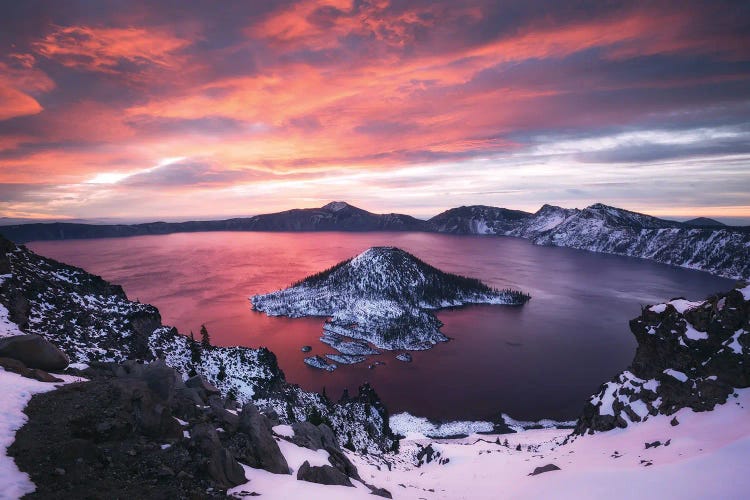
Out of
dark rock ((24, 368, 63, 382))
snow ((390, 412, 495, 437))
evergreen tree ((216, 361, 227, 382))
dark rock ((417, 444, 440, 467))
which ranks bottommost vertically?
snow ((390, 412, 495, 437))

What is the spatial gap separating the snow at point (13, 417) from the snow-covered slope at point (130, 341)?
3315 centimetres

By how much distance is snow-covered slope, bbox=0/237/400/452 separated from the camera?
52312 millimetres

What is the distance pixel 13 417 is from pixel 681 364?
198 feet

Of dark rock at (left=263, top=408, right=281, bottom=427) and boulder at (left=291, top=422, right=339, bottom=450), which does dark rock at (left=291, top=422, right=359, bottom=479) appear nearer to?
boulder at (left=291, top=422, right=339, bottom=450)

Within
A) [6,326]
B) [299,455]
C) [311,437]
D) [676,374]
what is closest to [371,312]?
[676,374]

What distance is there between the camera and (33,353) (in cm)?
2388

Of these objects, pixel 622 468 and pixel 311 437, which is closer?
pixel 622 468

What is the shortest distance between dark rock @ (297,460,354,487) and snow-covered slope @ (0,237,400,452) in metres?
39.5

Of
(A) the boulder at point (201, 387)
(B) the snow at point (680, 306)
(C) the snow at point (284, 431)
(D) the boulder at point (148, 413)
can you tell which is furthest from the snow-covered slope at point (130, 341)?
(B) the snow at point (680, 306)

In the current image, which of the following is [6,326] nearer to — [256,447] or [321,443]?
[321,443]

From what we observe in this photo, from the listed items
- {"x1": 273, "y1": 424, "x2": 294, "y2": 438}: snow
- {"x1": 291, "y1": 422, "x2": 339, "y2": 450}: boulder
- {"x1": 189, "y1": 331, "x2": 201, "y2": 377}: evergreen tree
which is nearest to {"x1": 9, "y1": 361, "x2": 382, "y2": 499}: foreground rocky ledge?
{"x1": 291, "y1": 422, "x2": 339, "y2": 450}: boulder

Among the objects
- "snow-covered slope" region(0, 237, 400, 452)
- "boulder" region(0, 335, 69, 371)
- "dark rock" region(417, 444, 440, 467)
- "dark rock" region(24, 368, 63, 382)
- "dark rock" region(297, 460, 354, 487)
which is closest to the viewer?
"dark rock" region(24, 368, 63, 382)

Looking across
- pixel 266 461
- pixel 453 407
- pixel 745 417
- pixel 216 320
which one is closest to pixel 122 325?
pixel 266 461

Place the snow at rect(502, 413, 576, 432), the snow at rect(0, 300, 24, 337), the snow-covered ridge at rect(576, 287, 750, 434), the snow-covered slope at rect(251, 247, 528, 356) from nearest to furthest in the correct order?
the snow-covered ridge at rect(576, 287, 750, 434)
the snow at rect(0, 300, 24, 337)
the snow at rect(502, 413, 576, 432)
the snow-covered slope at rect(251, 247, 528, 356)
